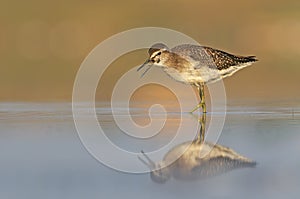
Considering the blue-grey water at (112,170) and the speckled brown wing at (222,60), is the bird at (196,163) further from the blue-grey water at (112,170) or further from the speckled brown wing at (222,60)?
the speckled brown wing at (222,60)

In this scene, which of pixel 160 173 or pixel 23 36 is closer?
pixel 160 173

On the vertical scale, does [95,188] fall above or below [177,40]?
below

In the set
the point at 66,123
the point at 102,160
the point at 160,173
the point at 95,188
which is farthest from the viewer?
the point at 66,123

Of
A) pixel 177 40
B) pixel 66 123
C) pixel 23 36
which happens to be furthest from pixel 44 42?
pixel 66 123

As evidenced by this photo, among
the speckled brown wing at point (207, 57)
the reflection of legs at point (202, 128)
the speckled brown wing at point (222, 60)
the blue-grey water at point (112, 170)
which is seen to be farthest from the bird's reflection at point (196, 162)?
the speckled brown wing at point (222, 60)

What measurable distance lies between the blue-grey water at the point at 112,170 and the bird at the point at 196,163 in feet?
0.40

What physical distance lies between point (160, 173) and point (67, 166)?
2.78 ft

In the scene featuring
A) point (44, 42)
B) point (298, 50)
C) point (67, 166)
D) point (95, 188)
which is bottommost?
point (95, 188)

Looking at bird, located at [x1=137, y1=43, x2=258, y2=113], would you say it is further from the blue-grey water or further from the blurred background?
the blurred background

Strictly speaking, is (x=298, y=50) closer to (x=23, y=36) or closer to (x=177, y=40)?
(x=177, y=40)

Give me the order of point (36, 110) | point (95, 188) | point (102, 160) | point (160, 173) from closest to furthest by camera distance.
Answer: point (95, 188) < point (160, 173) < point (102, 160) < point (36, 110)

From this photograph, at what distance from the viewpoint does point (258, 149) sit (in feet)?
22.1

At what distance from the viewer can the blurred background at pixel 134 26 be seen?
1605cm

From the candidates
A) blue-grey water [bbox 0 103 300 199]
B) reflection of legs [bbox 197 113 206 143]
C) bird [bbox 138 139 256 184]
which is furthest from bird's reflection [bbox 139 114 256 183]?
reflection of legs [bbox 197 113 206 143]
